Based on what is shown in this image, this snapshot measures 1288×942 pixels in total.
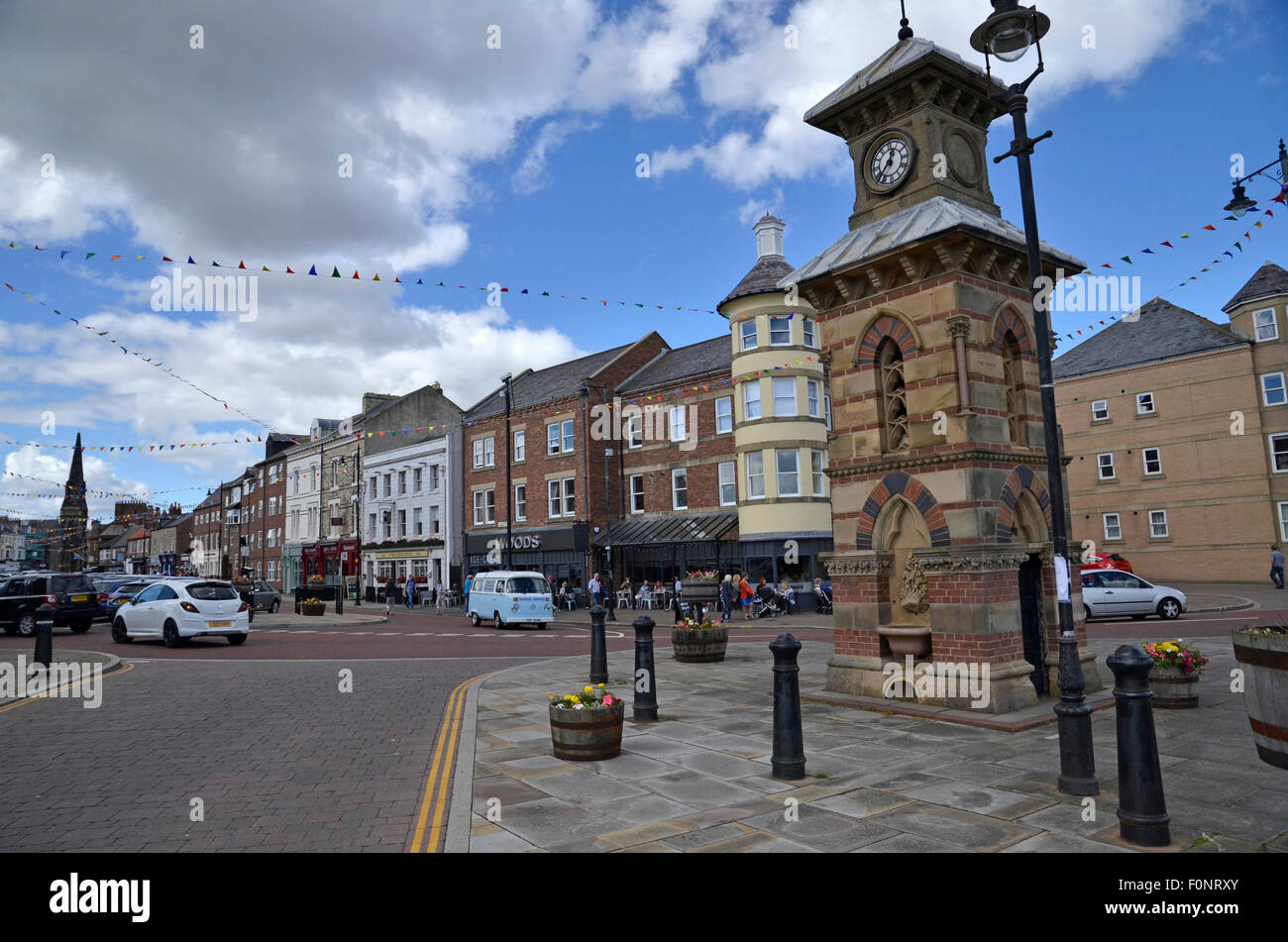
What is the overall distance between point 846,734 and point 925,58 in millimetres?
8620

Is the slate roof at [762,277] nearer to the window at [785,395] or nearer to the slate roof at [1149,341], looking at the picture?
the window at [785,395]

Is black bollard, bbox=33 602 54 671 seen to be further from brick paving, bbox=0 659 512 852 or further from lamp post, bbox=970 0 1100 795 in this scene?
lamp post, bbox=970 0 1100 795

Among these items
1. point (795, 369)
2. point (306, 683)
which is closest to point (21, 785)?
point (306, 683)

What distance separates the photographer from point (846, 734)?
8641mm

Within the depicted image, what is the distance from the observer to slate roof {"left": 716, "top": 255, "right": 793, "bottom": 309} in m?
30.2

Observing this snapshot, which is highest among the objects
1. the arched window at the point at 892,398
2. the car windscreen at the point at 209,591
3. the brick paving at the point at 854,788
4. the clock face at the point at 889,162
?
the clock face at the point at 889,162

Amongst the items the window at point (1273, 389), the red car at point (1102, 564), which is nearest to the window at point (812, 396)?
the red car at point (1102, 564)

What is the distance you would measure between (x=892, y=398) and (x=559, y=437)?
28261 mm

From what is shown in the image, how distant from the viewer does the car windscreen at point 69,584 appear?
24500 millimetres

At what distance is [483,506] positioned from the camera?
42812 mm

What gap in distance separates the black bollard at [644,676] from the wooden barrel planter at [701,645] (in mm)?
6006

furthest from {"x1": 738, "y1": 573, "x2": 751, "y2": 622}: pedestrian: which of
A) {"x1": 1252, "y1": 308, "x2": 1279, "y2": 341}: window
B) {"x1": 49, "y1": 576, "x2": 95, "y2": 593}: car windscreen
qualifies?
{"x1": 1252, "y1": 308, "x2": 1279, "y2": 341}: window

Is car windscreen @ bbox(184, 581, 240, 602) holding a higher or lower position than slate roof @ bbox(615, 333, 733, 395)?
lower

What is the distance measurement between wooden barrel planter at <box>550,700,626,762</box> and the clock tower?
14.4ft
